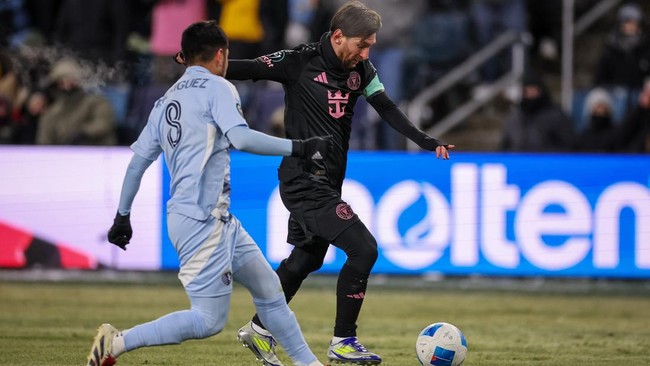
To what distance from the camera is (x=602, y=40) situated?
18672mm

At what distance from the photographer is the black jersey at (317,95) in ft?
26.6

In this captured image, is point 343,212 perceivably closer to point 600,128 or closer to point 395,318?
Result: point 395,318

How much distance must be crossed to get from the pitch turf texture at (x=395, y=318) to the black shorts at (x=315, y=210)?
111 centimetres

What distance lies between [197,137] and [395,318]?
5300 mm

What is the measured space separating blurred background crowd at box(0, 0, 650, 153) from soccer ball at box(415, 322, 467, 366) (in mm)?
6879

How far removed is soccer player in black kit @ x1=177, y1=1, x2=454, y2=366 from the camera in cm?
788

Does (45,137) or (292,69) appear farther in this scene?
(45,137)

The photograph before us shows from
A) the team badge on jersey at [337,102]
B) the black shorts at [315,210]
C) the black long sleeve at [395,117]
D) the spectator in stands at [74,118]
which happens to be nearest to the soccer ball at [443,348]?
the black shorts at [315,210]

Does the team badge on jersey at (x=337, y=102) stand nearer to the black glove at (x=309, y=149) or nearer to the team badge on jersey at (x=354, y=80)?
the team badge on jersey at (x=354, y=80)

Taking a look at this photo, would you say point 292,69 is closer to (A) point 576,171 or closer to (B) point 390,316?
(B) point 390,316

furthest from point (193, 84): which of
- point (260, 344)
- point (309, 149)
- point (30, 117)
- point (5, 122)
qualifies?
point (5, 122)

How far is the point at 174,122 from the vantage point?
262 inches

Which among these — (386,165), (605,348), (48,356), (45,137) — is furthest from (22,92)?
(605,348)

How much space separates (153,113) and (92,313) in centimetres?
514
